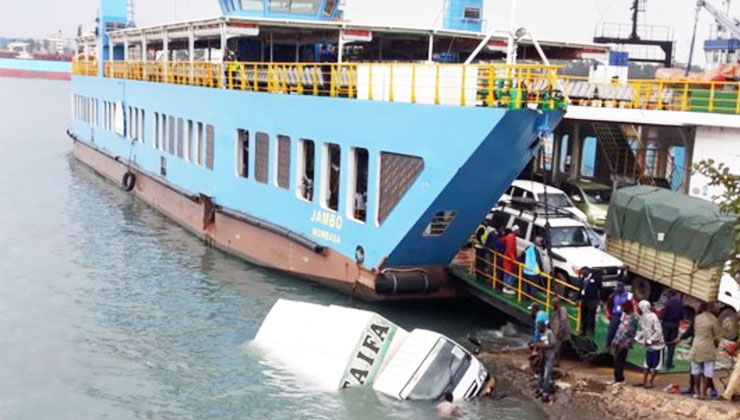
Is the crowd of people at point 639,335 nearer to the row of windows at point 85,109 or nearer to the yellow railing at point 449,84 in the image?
the yellow railing at point 449,84

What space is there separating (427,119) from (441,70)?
875mm

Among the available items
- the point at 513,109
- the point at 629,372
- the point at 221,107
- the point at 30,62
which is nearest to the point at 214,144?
the point at 221,107

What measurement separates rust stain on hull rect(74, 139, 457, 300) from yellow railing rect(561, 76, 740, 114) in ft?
24.7

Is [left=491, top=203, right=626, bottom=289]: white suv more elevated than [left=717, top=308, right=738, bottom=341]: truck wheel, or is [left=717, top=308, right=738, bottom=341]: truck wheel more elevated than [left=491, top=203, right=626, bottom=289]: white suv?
[left=491, top=203, right=626, bottom=289]: white suv

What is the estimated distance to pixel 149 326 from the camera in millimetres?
15594

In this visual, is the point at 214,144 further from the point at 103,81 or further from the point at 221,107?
the point at 103,81

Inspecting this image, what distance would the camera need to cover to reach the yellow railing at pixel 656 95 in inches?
776

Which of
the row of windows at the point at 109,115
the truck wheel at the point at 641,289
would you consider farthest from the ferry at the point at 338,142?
the row of windows at the point at 109,115

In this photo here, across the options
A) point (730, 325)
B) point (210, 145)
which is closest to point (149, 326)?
point (210, 145)

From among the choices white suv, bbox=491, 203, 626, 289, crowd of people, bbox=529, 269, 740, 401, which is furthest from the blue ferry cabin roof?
crowd of people, bbox=529, 269, 740, 401

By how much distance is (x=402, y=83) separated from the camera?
15.1m

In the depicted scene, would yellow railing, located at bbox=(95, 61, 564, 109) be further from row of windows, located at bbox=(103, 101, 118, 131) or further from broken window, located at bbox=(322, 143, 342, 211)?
row of windows, located at bbox=(103, 101, 118, 131)

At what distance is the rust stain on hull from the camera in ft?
52.2

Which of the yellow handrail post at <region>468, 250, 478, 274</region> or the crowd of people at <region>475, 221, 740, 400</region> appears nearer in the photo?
the crowd of people at <region>475, 221, 740, 400</region>
